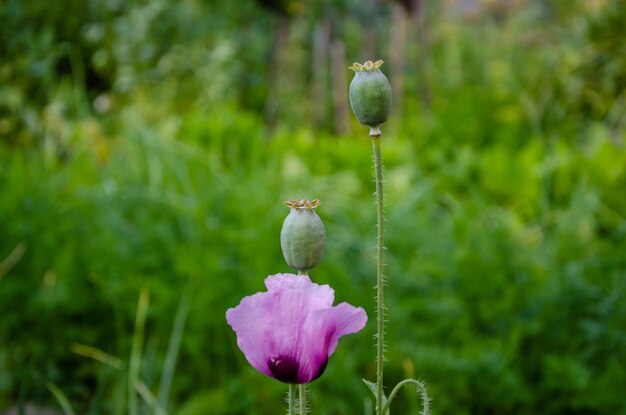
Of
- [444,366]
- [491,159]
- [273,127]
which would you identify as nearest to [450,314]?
[444,366]

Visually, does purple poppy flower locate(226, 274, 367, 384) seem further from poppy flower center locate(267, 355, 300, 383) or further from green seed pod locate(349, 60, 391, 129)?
green seed pod locate(349, 60, 391, 129)

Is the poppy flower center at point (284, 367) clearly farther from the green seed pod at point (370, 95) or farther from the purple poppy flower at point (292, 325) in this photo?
the green seed pod at point (370, 95)

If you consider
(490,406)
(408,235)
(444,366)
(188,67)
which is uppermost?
(188,67)

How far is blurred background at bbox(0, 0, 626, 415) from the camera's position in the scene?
1496 mm

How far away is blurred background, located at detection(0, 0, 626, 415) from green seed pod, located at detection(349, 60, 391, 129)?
1.09ft

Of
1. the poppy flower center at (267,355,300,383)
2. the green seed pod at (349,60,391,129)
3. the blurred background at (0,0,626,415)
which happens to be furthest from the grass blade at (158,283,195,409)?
the green seed pod at (349,60,391,129)

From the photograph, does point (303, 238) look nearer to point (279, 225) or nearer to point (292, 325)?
point (292, 325)

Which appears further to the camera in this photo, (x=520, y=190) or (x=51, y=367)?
(x=520, y=190)

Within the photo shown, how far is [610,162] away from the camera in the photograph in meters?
2.33

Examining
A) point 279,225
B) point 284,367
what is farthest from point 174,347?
point 284,367

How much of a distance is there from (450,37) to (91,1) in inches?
106

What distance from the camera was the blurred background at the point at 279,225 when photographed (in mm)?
1496

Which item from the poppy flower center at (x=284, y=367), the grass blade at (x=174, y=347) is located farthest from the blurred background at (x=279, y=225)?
the poppy flower center at (x=284, y=367)

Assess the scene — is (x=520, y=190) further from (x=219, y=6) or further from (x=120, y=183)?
(x=219, y=6)
